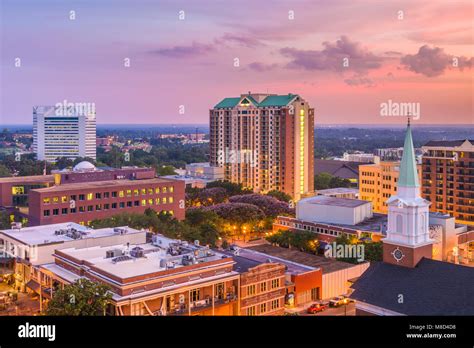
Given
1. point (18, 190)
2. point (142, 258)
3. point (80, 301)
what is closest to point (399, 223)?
A: point (142, 258)

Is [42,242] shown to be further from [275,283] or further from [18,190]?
[18,190]

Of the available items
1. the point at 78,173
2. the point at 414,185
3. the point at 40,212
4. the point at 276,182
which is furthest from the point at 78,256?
the point at 276,182

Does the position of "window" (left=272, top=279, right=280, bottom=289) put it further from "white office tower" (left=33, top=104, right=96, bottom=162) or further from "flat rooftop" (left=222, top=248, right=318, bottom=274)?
"white office tower" (left=33, top=104, right=96, bottom=162)

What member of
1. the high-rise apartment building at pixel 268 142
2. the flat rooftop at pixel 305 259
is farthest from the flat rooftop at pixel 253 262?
the high-rise apartment building at pixel 268 142

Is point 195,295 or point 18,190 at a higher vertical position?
point 18,190

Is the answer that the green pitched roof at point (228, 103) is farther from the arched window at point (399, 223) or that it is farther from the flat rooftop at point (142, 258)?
the arched window at point (399, 223)
